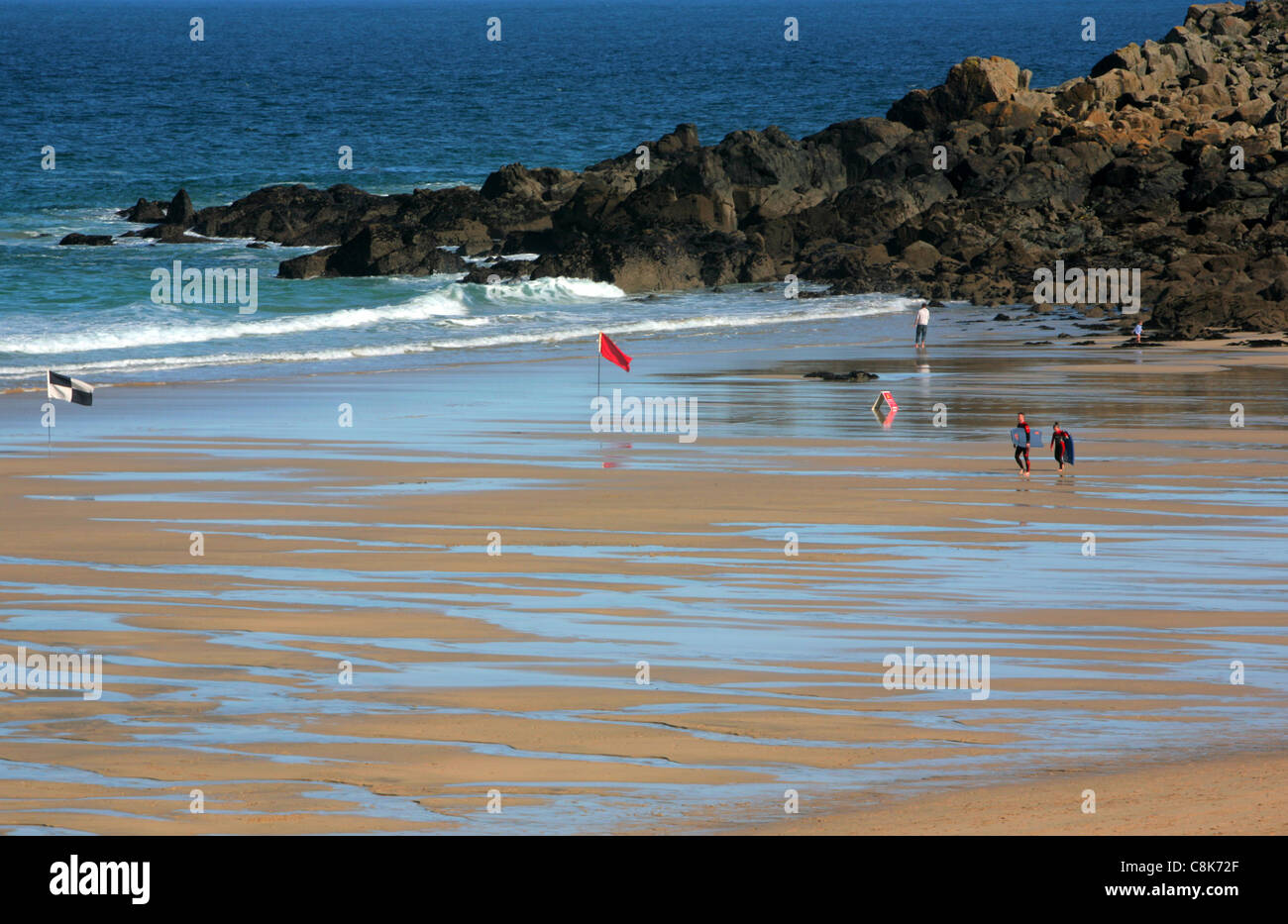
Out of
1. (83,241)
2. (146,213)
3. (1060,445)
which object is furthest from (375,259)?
(1060,445)

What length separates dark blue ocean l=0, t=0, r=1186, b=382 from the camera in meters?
35.1

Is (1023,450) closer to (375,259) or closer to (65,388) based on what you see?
(65,388)

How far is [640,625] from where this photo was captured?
11.3 metres

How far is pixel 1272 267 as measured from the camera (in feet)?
113

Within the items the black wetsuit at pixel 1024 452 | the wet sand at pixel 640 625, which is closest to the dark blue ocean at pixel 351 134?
the wet sand at pixel 640 625

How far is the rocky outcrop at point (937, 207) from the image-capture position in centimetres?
4006

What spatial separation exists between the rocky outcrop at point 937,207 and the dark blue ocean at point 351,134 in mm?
2343

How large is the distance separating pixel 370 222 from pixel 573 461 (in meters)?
33.8

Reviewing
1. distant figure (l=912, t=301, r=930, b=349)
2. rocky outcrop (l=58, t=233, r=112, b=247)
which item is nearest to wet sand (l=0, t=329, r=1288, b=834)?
distant figure (l=912, t=301, r=930, b=349)

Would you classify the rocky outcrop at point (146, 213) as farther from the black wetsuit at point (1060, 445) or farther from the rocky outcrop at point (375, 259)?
the black wetsuit at point (1060, 445)

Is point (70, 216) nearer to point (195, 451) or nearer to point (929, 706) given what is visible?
point (195, 451)

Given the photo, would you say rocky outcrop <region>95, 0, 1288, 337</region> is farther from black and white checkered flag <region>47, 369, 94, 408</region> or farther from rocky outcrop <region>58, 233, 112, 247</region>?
black and white checkered flag <region>47, 369, 94, 408</region>

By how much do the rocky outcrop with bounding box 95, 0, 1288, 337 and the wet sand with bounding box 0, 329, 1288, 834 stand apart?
1634cm

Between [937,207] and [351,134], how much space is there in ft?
173
